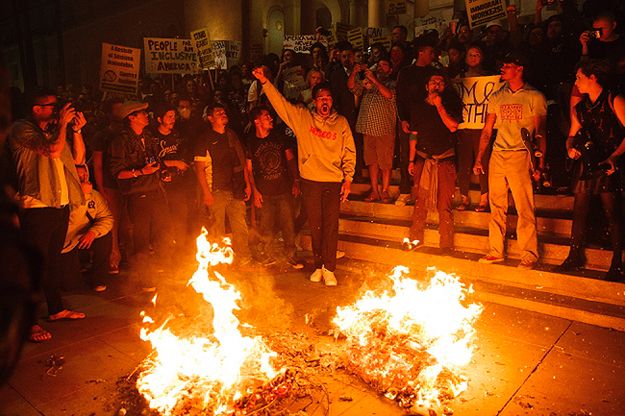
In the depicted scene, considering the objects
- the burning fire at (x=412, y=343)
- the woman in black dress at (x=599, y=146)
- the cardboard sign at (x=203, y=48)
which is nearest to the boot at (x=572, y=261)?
the woman in black dress at (x=599, y=146)

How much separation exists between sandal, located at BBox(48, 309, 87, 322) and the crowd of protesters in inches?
1.2

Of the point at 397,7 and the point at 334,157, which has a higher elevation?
the point at 397,7

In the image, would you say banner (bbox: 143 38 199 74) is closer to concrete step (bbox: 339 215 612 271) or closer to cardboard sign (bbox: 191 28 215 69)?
cardboard sign (bbox: 191 28 215 69)

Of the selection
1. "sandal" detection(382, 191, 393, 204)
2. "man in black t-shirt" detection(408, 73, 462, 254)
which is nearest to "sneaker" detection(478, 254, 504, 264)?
"man in black t-shirt" detection(408, 73, 462, 254)

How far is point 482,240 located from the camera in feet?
22.7

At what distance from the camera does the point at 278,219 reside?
781cm

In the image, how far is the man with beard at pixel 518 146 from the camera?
19.6 feet

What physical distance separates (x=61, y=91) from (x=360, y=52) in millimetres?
13835

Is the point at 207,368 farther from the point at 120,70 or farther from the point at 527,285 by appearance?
the point at 120,70

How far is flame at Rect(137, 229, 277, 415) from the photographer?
3.52 metres

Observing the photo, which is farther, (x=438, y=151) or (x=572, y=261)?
(x=438, y=151)

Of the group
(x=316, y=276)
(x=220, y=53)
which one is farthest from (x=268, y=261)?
(x=220, y=53)

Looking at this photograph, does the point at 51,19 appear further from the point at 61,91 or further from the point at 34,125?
the point at 34,125

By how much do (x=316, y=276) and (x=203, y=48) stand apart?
7.90 metres
